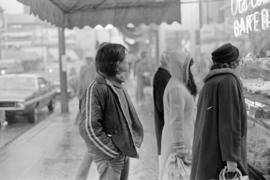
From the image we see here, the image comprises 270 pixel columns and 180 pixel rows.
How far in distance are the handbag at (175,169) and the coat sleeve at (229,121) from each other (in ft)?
3.86

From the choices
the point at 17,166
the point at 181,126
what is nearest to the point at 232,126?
the point at 181,126

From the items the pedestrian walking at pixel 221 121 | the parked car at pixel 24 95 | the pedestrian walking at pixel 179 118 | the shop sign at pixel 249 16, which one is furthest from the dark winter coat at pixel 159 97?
the parked car at pixel 24 95

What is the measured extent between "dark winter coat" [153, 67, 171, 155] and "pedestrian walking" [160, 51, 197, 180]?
73cm

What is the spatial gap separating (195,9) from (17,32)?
25194mm

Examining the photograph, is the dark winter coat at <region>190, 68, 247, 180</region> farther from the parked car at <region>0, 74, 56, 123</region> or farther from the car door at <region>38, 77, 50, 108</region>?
the car door at <region>38, 77, 50, 108</region>

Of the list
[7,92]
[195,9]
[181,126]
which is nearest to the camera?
[181,126]

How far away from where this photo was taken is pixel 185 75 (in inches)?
190

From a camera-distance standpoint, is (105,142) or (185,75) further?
(185,75)

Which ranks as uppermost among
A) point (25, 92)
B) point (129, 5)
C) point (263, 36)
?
point (129, 5)

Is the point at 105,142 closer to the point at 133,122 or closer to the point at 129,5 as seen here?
the point at 133,122

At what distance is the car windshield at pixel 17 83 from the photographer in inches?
600

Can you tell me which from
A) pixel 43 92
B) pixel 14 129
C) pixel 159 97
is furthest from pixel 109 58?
pixel 43 92

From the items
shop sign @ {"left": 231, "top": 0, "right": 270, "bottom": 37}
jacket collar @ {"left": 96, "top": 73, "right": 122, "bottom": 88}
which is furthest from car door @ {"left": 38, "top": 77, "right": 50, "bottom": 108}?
jacket collar @ {"left": 96, "top": 73, "right": 122, "bottom": 88}

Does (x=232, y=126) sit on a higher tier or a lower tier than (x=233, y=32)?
lower
